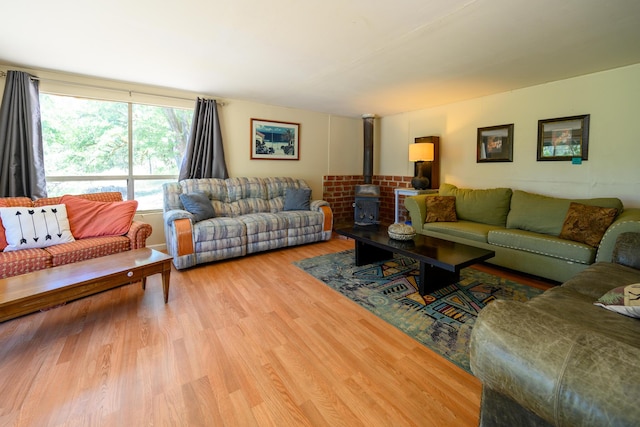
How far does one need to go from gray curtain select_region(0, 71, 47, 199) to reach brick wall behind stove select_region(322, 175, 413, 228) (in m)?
3.96

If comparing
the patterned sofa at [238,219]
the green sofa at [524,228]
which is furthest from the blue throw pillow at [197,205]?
the green sofa at [524,228]

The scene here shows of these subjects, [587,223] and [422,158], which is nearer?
[587,223]

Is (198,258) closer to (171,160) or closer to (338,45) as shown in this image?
(171,160)

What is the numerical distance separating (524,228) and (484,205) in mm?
547

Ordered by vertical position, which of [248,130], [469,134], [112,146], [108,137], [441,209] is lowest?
[441,209]

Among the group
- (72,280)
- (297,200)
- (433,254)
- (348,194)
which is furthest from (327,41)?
(348,194)

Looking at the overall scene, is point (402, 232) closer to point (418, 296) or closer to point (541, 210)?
point (418, 296)

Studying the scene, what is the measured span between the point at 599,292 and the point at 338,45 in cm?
252

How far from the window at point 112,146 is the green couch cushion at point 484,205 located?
4.01m

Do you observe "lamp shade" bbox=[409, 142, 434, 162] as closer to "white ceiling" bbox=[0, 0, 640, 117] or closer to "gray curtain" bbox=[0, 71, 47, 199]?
"white ceiling" bbox=[0, 0, 640, 117]

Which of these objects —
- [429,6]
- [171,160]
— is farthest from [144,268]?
[429,6]

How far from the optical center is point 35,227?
2512 mm

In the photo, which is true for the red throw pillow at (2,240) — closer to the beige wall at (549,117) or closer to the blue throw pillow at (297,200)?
the blue throw pillow at (297,200)

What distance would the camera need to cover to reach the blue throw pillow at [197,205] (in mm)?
3494
